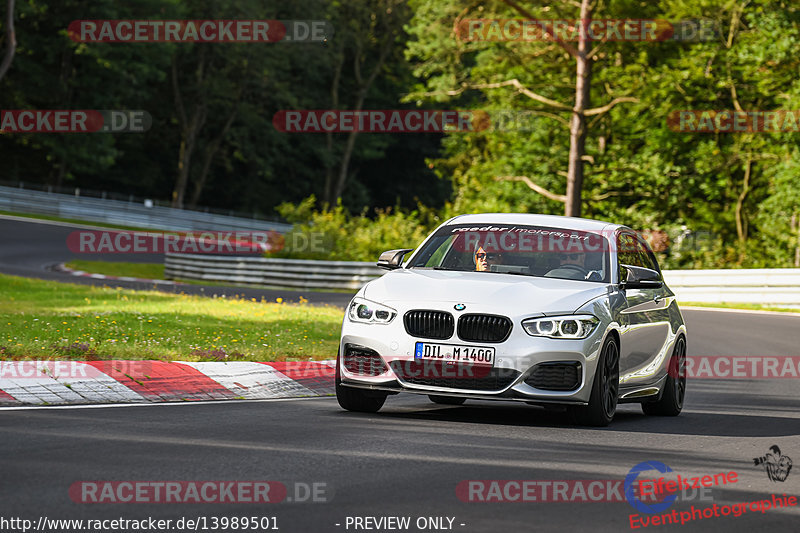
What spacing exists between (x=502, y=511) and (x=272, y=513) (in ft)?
3.91

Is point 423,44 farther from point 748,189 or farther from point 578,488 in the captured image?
point 578,488

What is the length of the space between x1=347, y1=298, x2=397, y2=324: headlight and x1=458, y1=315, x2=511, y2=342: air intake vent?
0.58 metres

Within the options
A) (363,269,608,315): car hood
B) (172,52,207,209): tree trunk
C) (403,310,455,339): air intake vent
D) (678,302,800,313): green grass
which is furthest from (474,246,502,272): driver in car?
→ (172,52,207,209): tree trunk

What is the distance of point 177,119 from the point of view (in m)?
77.4

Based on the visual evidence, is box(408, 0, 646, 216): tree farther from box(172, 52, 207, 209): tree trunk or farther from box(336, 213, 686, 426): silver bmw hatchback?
box(172, 52, 207, 209): tree trunk

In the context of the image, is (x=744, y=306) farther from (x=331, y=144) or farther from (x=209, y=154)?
(x=331, y=144)

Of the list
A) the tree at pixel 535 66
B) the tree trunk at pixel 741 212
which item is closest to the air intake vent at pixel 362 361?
the tree at pixel 535 66

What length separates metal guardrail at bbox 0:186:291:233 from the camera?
2357 inches

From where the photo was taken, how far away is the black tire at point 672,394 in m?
11.9

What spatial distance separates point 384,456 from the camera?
812cm

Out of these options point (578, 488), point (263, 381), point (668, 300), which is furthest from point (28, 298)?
point (578, 488)

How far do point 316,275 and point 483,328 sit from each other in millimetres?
27806

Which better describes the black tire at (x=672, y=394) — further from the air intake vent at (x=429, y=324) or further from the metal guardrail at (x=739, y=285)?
the metal guardrail at (x=739, y=285)

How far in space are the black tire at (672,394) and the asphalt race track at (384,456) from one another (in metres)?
0.20
